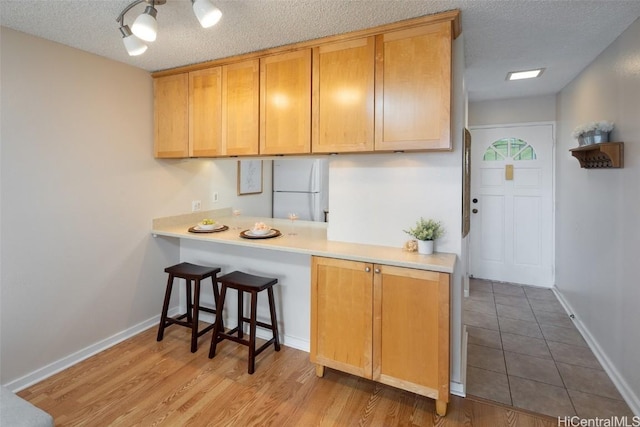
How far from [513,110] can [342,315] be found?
3586 millimetres

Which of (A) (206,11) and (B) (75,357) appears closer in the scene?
(A) (206,11)

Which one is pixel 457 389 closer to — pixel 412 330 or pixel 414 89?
pixel 412 330

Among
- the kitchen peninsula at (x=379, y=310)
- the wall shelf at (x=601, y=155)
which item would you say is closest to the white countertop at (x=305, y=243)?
the kitchen peninsula at (x=379, y=310)

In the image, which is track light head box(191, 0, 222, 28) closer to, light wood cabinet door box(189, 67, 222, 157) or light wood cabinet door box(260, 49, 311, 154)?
light wood cabinet door box(260, 49, 311, 154)

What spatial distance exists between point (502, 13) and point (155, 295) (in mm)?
3464

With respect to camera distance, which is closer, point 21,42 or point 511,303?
point 21,42

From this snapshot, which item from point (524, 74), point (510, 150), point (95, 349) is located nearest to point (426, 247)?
point (524, 74)

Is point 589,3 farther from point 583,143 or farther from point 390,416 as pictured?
point 390,416

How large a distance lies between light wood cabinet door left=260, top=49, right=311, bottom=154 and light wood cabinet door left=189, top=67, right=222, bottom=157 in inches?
17.4

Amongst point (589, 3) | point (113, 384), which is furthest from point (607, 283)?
point (113, 384)

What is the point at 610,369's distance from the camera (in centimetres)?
235

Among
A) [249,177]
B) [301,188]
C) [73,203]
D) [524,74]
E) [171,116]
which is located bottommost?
[73,203]

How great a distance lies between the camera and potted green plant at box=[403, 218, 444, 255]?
210cm

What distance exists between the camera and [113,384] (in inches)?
88.9
